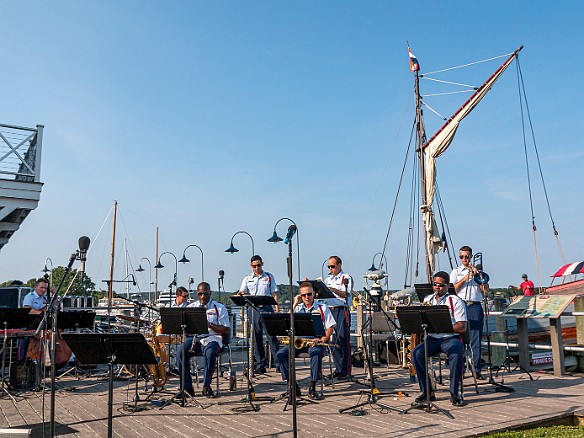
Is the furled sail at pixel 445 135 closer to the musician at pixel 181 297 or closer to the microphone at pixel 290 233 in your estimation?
the musician at pixel 181 297

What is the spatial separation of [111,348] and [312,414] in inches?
107

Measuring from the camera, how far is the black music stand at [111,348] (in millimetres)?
5859

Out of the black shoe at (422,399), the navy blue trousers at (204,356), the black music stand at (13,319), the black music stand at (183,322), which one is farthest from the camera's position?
the black music stand at (13,319)

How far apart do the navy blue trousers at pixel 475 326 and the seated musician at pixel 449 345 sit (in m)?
1.67

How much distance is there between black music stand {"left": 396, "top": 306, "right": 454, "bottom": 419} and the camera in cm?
718

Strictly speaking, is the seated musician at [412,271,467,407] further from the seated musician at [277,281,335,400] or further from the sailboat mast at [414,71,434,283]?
the sailboat mast at [414,71,434,283]

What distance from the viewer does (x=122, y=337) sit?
587 centimetres

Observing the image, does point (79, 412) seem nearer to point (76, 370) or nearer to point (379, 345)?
point (76, 370)

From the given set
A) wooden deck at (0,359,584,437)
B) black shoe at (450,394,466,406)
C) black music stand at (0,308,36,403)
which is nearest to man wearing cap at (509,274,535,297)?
wooden deck at (0,359,584,437)

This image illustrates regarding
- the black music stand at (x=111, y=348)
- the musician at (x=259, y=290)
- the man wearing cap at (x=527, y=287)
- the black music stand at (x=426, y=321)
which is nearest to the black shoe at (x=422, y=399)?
the black music stand at (x=426, y=321)

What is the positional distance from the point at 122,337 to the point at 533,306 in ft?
24.6

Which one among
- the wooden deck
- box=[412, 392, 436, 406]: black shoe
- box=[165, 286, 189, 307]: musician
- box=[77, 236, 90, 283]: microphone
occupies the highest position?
box=[77, 236, 90, 283]: microphone

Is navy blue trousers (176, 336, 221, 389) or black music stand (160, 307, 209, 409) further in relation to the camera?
navy blue trousers (176, 336, 221, 389)

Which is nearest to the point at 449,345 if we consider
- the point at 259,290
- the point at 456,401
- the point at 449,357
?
the point at 449,357
